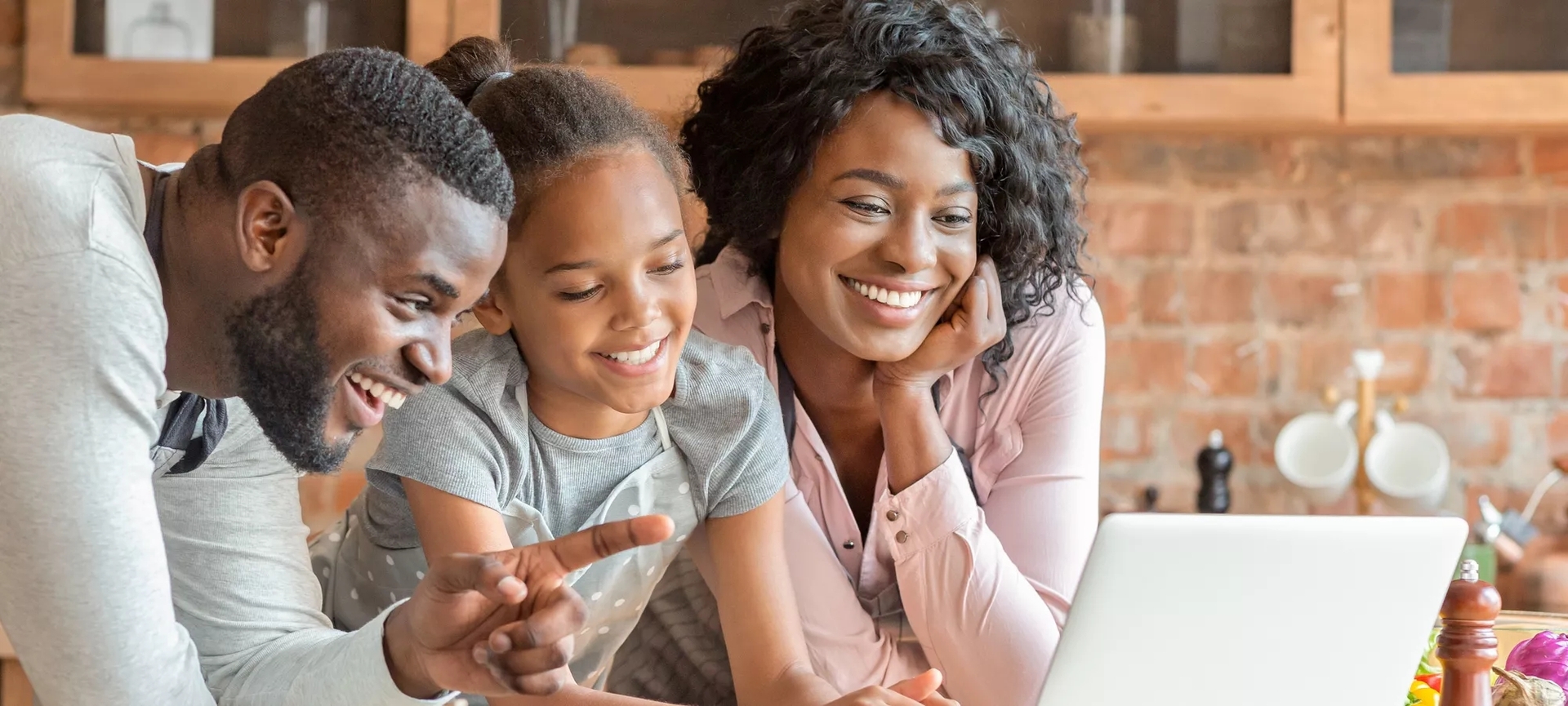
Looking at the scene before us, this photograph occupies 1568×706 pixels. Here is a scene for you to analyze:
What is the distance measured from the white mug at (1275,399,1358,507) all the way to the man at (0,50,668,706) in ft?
6.07

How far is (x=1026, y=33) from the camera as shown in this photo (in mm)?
2379

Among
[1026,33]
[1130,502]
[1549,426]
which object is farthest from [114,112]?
[1549,426]

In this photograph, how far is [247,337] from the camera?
94cm

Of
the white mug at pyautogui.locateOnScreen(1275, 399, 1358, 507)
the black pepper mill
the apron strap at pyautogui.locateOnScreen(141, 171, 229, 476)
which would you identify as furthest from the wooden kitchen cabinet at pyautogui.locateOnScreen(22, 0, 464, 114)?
the white mug at pyautogui.locateOnScreen(1275, 399, 1358, 507)

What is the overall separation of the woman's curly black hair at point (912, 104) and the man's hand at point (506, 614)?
1.96ft

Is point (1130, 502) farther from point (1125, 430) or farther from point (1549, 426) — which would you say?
point (1549, 426)

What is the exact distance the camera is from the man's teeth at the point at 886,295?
1.35 meters

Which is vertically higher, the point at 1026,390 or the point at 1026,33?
the point at 1026,33

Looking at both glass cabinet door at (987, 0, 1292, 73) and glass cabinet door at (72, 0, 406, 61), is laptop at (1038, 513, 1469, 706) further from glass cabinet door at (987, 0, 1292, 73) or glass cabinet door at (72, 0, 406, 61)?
glass cabinet door at (72, 0, 406, 61)

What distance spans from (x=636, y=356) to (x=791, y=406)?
1.02ft

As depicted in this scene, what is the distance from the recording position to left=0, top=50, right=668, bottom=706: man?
84 cm

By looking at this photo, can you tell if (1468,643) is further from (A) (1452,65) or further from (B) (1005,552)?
(A) (1452,65)

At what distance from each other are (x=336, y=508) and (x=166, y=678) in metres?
1.71

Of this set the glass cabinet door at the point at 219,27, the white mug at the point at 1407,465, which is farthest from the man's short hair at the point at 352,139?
the white mug at the point at 1407,465
